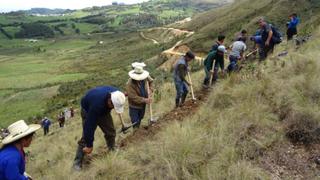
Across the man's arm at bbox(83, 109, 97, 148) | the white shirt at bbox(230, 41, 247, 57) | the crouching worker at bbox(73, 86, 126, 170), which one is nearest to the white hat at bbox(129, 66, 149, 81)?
the crouching worker at bbox(73, 86, 126, 170)

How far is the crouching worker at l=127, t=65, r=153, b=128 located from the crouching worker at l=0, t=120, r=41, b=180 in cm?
403

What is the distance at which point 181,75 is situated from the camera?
38.5ft

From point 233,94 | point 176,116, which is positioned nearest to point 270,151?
point 233,94

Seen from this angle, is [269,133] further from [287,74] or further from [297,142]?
[287,74]

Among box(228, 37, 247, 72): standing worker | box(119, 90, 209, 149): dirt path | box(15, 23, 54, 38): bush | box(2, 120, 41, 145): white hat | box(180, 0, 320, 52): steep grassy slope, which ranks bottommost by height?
box(15, 23, 54, 38): bush

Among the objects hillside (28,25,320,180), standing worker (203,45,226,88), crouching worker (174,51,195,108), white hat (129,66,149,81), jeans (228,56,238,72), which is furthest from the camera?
jeans (228,56,238,72)

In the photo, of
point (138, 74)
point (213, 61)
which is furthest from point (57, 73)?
point (138, 74)

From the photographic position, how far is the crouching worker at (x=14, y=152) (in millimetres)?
5383

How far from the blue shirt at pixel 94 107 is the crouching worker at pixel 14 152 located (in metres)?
1.76

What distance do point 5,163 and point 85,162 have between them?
323 centimetres

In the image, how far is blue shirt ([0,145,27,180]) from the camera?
5379mm

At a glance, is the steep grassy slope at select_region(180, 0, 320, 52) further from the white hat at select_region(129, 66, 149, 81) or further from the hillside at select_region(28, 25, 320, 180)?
the hillside at select_region(28, 25, 320, 180)

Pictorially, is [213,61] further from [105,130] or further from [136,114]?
[105,130]

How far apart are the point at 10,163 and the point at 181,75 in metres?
6.83
